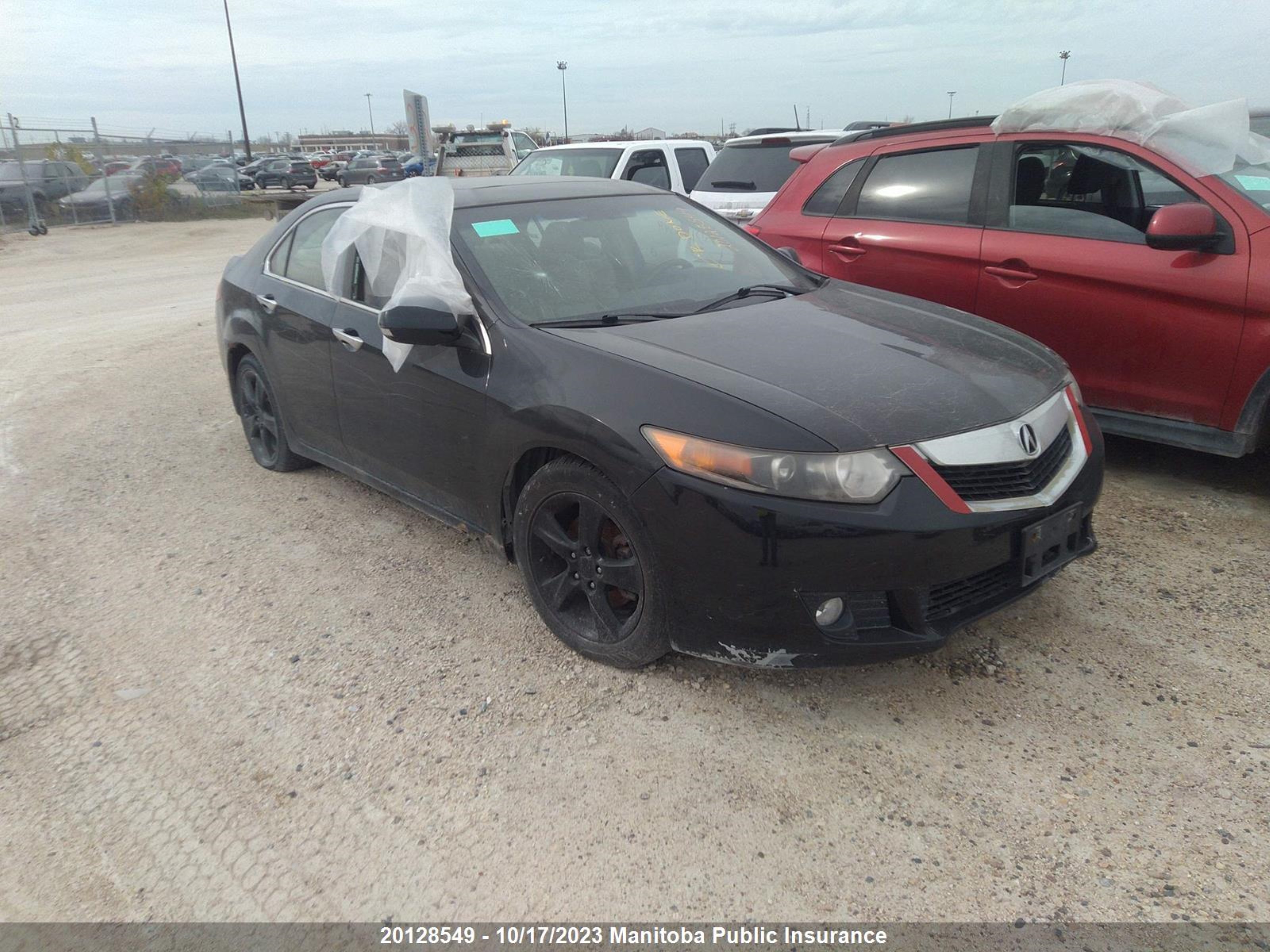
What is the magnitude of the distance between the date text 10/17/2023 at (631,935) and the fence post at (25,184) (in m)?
22.6

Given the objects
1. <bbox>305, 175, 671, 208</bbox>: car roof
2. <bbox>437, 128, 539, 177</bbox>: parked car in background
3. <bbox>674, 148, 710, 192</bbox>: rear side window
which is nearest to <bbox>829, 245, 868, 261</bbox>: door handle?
<bbox>305, 175, 671, 208</bbox>: car roof

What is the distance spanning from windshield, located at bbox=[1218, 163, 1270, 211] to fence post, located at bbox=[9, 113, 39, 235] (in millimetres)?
22478

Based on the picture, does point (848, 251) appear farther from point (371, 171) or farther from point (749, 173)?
point (371, 171)

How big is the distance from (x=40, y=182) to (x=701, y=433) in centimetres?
2386

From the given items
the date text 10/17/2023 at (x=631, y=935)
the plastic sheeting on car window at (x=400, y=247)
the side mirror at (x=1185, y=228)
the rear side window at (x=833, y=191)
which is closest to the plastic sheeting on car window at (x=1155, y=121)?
the side mirror at (x=1185, y=228)

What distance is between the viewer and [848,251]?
5.38 metres

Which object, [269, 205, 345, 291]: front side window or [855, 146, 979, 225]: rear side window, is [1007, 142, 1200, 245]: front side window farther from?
[269, 205, 345, 291]: front side window

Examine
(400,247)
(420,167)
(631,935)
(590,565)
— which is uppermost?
(420,167)

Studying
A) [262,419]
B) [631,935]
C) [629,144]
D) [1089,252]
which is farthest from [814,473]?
[629,144]

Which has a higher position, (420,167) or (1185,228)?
(420,167)

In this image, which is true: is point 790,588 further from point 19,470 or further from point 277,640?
point 19,470

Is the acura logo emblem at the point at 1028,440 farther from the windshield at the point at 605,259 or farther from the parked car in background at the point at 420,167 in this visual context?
the parked car in background at the point at 420,167

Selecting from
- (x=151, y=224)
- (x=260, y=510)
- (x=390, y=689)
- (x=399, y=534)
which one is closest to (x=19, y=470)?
→ (x=260, y=510)

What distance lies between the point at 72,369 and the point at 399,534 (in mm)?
4989
